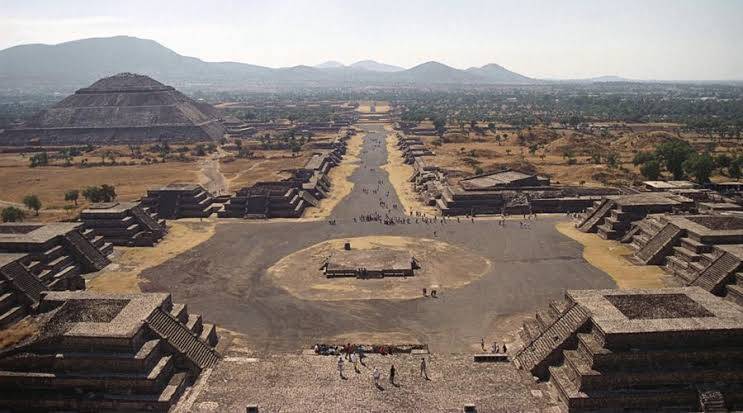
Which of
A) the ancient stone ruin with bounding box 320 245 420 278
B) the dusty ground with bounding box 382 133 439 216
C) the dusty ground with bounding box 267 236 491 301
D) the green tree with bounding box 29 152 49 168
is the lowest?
the green tree with bounding box 29 152 49 168

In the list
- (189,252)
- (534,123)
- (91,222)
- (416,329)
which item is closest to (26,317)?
(189,252)

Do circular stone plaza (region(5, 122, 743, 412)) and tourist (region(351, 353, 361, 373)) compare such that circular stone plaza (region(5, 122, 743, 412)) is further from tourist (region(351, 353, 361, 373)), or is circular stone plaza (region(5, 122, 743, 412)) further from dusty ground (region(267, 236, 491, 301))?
dusty ground (region(267, 236, 491, 301))

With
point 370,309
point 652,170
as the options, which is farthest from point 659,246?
point 652,170

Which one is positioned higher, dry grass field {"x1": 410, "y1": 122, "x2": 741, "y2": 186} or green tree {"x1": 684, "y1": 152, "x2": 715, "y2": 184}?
green tree {"x1": 684, "y1": 152, "x2": 715, "y2": 184}

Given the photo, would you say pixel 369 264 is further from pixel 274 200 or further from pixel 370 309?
pixel 274 200

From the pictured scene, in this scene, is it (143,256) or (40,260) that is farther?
(143,256)

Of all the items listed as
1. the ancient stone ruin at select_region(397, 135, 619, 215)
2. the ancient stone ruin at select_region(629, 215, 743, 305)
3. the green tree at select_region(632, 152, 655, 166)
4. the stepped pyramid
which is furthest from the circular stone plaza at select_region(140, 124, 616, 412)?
the stepped pyramid

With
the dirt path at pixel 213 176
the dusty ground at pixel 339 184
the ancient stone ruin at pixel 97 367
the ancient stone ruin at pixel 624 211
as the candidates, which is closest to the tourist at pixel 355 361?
the ancient stone ruin at pixel 97 367

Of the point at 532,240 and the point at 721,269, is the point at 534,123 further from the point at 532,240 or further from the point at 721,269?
the point at 721,269
